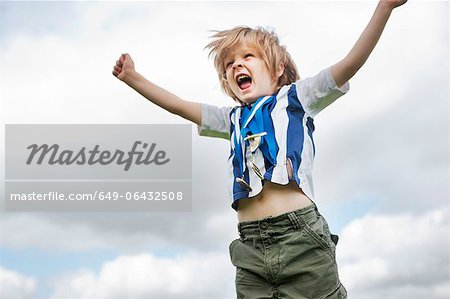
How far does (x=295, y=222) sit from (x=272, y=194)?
0.52ft

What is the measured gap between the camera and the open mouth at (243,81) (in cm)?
303

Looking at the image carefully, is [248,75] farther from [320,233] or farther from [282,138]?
[320,233]

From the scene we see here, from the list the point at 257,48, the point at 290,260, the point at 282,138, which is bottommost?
the point at 290,260

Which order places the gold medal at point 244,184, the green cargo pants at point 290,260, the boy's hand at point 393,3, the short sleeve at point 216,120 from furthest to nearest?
the short sleeve at point 216,120 → the gold medal at point 244,184 → the green cargo pants at point 290,260 → the boy's hand at point 393,3

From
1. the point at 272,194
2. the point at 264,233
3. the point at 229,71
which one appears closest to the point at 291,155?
the point at 272,194

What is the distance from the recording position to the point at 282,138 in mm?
2805

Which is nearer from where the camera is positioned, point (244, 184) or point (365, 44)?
point (365, 44)

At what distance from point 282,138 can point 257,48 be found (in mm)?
526

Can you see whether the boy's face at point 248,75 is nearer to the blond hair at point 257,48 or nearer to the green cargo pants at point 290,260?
the blond hair at point 257,48

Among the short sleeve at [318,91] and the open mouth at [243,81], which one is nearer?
the short sleeve at [318,91]

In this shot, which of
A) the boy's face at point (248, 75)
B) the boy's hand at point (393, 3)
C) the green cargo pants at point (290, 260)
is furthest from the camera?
the boy's face at point (248, 75)

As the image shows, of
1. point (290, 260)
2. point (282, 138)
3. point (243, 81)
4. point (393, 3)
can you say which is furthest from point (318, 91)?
point (290, 260)

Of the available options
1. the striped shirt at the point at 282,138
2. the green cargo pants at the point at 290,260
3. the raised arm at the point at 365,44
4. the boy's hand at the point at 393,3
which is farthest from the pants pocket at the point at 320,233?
the boy's hand at the point at 393,3

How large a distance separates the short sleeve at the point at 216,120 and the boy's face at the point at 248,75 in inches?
5.6
